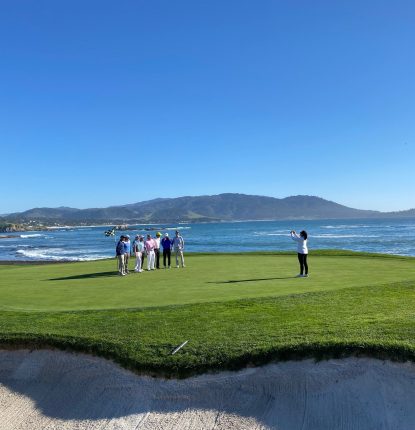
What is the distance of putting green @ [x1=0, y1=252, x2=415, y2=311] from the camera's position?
13.4m

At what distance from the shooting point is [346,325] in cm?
935

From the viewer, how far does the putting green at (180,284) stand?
13414mm

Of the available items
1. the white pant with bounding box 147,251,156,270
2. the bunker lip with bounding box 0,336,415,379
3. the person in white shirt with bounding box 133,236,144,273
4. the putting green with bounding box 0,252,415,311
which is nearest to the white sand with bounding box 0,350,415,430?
the bunker lip with bounding box 0,336,415,379

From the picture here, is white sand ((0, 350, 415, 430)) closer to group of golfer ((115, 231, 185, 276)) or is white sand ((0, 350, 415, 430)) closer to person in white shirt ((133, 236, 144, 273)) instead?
group of golfer ((115, 231, 185, 276))

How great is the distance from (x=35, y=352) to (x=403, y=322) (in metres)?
7.28

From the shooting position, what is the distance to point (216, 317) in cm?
1071

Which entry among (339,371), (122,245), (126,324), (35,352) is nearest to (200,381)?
(339,371)

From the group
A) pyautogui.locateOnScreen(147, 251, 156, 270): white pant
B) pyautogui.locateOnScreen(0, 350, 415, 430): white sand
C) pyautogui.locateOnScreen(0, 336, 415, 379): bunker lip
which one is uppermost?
pyautogui.locateOnScreen(147, 251, 156, 270): white pant

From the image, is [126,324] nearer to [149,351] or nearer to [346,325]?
[149,351]

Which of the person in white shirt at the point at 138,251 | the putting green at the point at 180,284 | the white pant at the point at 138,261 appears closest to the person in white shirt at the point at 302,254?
the putting green at the point at 180,284

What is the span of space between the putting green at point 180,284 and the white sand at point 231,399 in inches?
159

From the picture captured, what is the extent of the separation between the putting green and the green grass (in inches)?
1.5

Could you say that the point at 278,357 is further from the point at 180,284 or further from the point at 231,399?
the point at 180,284

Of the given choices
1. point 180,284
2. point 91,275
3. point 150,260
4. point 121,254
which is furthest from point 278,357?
point 150,260
